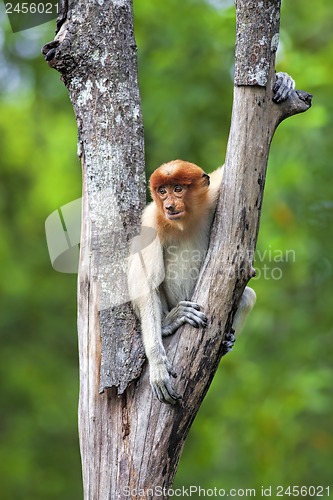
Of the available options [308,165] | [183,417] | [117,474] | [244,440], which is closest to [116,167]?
[183,417]

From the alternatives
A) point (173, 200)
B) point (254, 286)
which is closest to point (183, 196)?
point (173, 200)

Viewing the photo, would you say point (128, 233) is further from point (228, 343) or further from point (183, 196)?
point (228, 343)

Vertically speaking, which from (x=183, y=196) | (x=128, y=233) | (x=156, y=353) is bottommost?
(x=156, y=353)

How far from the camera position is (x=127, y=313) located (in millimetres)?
4086

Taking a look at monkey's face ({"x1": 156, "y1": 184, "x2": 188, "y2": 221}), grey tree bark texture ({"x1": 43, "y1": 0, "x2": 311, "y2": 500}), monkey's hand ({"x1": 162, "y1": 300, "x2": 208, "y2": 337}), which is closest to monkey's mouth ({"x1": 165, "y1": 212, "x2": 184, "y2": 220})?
monkey's face ({"x1": 156, "y1": 184, "x2": 188, "y2": 221})

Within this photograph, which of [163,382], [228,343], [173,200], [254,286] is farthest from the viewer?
[254,286]

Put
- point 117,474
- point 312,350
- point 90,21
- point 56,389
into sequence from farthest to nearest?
1. point 56,389
2. point 312,350
3. point 90,21
4. point 117,474

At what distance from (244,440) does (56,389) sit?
3.60 metres

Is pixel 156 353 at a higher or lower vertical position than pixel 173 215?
lower

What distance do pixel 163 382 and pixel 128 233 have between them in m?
0.92

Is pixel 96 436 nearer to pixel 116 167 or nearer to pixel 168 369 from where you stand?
pixel 168 369

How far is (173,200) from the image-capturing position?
4.50m

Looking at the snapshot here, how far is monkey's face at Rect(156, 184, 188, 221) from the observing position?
177 inches

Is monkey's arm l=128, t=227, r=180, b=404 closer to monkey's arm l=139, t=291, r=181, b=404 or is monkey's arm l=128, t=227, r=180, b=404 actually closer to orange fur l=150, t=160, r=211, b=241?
monkey's arm l=139, t=291, r=181, b=404
